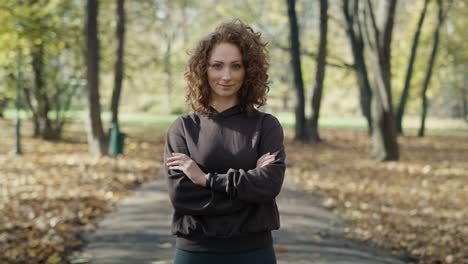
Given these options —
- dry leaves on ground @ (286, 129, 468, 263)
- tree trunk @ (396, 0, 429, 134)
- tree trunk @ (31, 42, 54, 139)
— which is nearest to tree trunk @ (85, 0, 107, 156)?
dry leaves on ground @ (286, 129, 468, 263)

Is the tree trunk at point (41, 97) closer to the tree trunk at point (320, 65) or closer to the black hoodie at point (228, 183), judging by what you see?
the tree trunk at point (320, 65)

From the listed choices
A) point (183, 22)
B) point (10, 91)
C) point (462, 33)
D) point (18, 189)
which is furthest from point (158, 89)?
point (18, 189)

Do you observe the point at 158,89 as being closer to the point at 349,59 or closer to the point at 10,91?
the point at 349,59

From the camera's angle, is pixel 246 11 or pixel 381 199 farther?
pixel 246 11

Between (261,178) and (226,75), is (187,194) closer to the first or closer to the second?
(261,178)

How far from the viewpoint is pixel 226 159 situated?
2947mm

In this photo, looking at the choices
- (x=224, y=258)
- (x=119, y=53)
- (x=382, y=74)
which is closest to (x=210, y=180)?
(x=224, y=258)

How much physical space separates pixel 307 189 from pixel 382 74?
565 cm

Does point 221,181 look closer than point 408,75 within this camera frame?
Yes

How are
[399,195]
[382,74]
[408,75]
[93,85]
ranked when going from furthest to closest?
1. [408,75]
2. [382,74]
3. [93,85]
4. [399,195]


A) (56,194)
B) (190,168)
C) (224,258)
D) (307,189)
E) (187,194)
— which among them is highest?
(190,168)

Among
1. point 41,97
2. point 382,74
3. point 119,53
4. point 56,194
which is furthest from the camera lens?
point 41,97

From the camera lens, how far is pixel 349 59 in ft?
170

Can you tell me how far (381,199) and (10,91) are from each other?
14.7m
